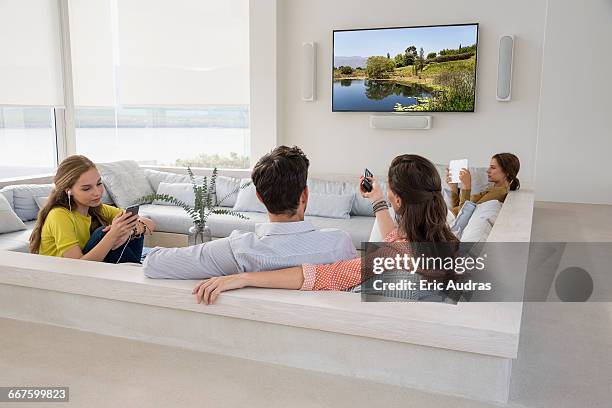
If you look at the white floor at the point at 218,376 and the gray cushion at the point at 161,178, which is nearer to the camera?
the white floor at the point at 218,376

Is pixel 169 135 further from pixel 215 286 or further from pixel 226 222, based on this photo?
pixel 215 286

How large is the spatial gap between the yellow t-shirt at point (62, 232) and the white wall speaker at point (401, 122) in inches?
170

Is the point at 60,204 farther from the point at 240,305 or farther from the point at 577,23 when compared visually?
the point at 577,23

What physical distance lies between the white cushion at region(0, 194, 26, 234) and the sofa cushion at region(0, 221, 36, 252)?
37mm

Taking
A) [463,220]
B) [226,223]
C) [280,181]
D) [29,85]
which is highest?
[29,85]

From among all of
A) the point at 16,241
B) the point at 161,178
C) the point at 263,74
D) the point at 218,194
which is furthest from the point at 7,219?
the point at 263,74

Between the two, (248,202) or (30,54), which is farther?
(30,54)

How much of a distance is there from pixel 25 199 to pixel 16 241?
0.68m

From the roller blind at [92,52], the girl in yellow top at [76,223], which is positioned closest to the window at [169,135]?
the roller blind at [92,52]

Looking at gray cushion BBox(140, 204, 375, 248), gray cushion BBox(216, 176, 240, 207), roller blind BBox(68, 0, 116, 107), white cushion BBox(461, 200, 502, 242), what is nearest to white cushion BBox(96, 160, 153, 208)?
gray cushion BBox(140, 204, 375, 248)

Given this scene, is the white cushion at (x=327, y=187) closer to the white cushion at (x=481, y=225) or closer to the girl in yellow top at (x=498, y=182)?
the girl in yellow top at (x=498, y=182)

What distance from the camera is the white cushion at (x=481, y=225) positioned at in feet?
7.91

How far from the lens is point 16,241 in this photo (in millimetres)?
3760

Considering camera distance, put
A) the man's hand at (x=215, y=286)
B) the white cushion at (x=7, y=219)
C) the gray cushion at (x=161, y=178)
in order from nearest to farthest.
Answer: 1. the man's hand at (x=215, y=286)
2. the white cushion at (x=7, y=219)
3. the gray cushion at (x=161, y=178)
